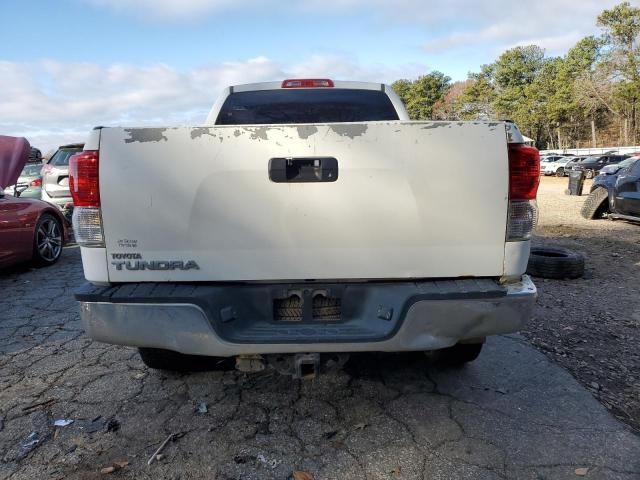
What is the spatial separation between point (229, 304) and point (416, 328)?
0.89 metres

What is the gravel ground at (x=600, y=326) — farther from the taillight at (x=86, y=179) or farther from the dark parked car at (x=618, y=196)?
the taillight at (x=86, y=179)

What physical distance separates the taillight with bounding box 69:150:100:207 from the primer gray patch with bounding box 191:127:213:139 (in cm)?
47

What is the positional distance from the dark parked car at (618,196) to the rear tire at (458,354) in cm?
726

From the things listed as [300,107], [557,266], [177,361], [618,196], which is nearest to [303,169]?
[177,361]

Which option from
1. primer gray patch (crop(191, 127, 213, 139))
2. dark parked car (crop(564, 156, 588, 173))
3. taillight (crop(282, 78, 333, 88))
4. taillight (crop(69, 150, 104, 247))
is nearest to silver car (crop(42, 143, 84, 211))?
taillight (crop(282, 78, 333, 88))

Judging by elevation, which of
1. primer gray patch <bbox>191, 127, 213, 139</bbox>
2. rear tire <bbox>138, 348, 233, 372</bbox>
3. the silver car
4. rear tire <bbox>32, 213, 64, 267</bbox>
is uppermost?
primer gray patch <bbox>191, 127, 213, 139</bbox>

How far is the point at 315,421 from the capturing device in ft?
8.61

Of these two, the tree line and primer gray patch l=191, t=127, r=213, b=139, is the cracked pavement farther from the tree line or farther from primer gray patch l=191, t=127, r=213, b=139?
the tree line

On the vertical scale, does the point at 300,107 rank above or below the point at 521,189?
→ above

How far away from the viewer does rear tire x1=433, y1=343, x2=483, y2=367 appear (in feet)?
9.96

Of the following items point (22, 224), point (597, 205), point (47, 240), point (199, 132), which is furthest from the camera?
point (597, 205)

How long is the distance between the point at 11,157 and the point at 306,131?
7.31m

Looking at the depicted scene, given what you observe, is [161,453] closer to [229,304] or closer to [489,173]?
[229,304]

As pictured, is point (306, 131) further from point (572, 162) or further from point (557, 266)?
point (572, 162)
